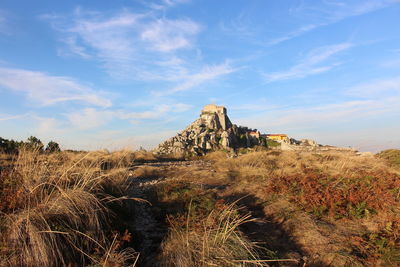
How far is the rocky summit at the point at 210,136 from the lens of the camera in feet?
102

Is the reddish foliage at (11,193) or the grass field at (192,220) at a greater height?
the reddish foliage at (11,193)

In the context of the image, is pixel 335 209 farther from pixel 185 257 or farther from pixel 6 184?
pixel 6 184

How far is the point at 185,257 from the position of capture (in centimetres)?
421

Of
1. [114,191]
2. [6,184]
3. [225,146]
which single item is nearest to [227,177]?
[114,191]

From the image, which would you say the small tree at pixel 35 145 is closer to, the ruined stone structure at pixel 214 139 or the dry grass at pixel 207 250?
the dry grass at pixel 207 250

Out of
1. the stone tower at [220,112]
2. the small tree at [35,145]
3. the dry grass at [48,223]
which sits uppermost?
the stone tower at [220,112]

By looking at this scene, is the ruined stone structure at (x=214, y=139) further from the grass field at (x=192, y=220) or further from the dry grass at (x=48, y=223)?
the dry grass at (x=48, y=223)

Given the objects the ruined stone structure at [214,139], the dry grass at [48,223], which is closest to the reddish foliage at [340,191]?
the dry grass at [48,223]

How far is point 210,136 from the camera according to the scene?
36.2 m

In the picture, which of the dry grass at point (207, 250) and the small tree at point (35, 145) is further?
the small tree at point (35, 145)

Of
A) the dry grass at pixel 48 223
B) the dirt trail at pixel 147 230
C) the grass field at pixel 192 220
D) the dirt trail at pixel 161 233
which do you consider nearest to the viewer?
the dry grass at pixel 48 223

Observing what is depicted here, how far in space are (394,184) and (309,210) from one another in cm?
348

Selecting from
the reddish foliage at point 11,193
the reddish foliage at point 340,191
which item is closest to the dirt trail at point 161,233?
the reddish foliage at point 340,191

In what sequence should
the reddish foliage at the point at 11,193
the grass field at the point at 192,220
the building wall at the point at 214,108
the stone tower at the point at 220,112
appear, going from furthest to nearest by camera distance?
1. the building wall at the point at 214,108
2. the stone tower at the point at 220,112
3. the reddish foliage at the point at 11,193
4. the grass field at the point at 192,220
